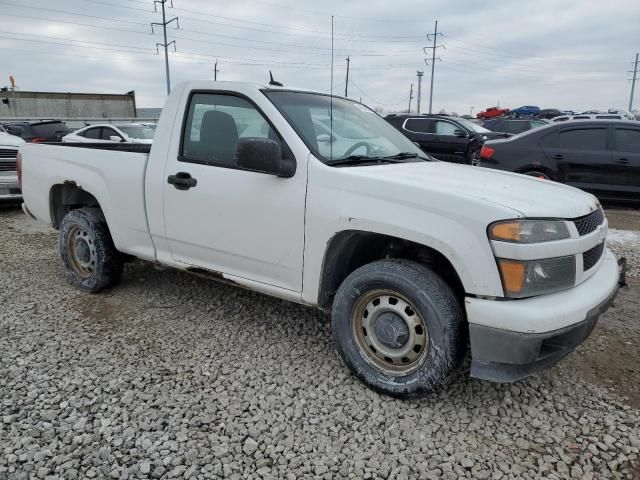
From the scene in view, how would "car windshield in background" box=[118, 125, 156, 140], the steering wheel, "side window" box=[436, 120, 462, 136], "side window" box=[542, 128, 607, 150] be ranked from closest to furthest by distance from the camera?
the steering wheel < "side window" box=[542, 128, 607, 150] < "car windshield in background" box=[118, 125, 156, 140] < "side window" box=[436, 120, 462, 136]

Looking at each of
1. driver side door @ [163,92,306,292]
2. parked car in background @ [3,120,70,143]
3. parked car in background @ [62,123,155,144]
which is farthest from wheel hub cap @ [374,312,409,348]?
parked car in background @ [3,120,70,143]

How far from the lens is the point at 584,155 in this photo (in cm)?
783

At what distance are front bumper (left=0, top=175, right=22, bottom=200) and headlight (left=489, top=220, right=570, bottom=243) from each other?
8110mm

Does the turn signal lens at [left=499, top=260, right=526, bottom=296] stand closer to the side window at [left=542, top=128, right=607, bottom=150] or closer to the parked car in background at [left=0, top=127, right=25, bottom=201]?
the side window at [left=542, top=128, right=607, bottom=150]

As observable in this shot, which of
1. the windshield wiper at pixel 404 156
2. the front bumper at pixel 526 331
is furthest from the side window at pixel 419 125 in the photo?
the front bumper at pixel 526 331

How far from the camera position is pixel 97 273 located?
14.3 ft

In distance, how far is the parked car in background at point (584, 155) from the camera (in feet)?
Answer: 25.2

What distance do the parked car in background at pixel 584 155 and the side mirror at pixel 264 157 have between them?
20.2 ft

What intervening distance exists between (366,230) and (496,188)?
0.80 meters

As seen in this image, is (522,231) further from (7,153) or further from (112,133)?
(112,133)

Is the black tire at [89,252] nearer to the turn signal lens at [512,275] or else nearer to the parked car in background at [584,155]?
the turn signal lens at [512,275]

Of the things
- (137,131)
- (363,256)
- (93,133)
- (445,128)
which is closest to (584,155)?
(445,128)

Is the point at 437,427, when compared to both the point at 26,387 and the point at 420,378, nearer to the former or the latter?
the point at 420,378

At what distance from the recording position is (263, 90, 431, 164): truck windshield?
3176mm
